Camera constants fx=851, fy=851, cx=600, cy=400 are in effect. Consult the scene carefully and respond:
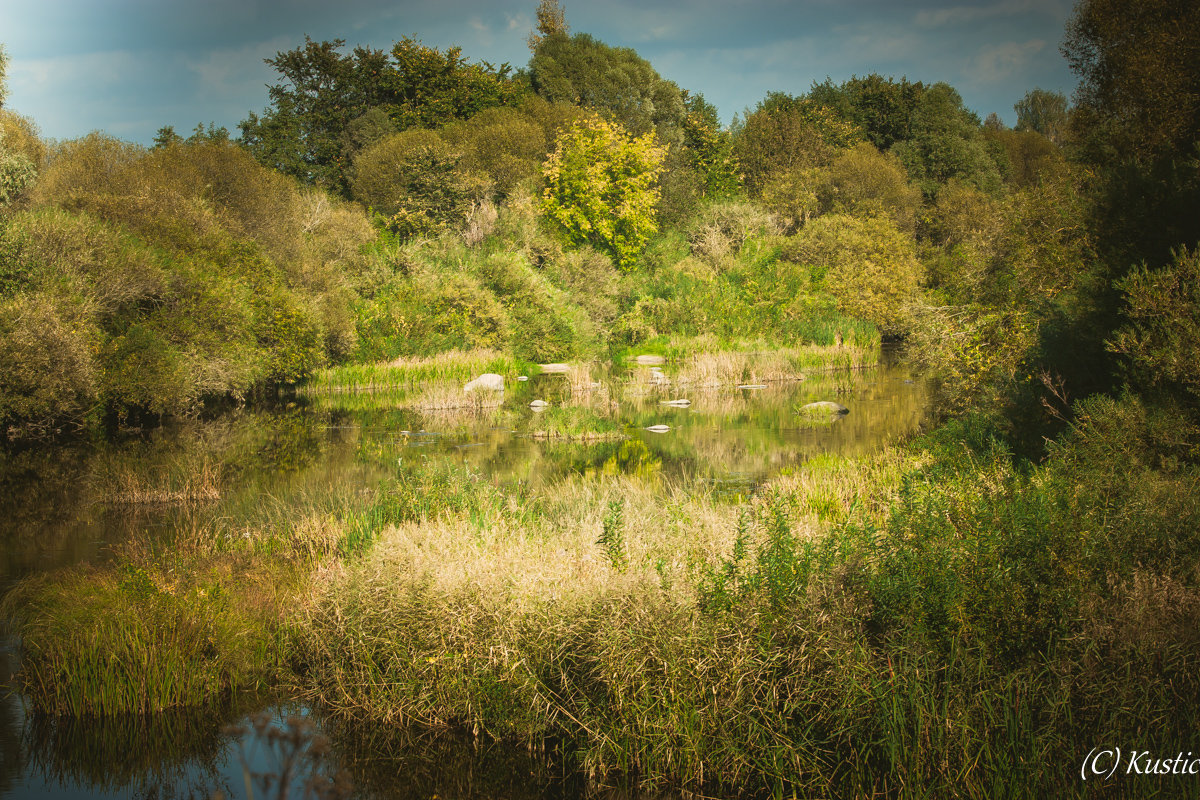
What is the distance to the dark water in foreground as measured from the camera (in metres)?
5.88

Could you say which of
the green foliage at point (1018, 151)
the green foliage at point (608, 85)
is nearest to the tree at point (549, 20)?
the green foliage at point (608, 85)

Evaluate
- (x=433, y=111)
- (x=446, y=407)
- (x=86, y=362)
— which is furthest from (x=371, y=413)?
(x=433, y=111)

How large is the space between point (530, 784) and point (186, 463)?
13.0 metres

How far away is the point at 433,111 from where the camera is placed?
51125 millimetres

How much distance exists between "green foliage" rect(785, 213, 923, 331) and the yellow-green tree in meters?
8.13

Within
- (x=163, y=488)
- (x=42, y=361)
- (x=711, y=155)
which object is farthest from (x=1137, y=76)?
(x=711, y=155)

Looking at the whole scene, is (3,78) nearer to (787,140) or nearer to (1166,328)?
(1166,328)

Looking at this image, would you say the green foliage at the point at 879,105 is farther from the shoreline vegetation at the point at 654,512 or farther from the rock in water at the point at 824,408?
the rock in water at the point at 824,408

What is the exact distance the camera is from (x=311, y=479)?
15000 millimetres

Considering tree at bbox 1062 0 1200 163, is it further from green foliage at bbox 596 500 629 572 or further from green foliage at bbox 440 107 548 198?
green foliage at bbox 440 107 548 198

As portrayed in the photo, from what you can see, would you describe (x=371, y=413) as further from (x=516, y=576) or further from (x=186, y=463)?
(x=516, y=576)

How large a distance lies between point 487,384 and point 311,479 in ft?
39.8

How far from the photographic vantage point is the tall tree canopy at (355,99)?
5016 centimetres

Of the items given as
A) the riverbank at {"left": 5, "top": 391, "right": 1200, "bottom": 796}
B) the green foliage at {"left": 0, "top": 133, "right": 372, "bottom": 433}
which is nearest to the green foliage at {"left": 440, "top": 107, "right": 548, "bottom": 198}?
the green foliage at {"left": 0, "top": 133, "right": 372, "bottom": 433}
